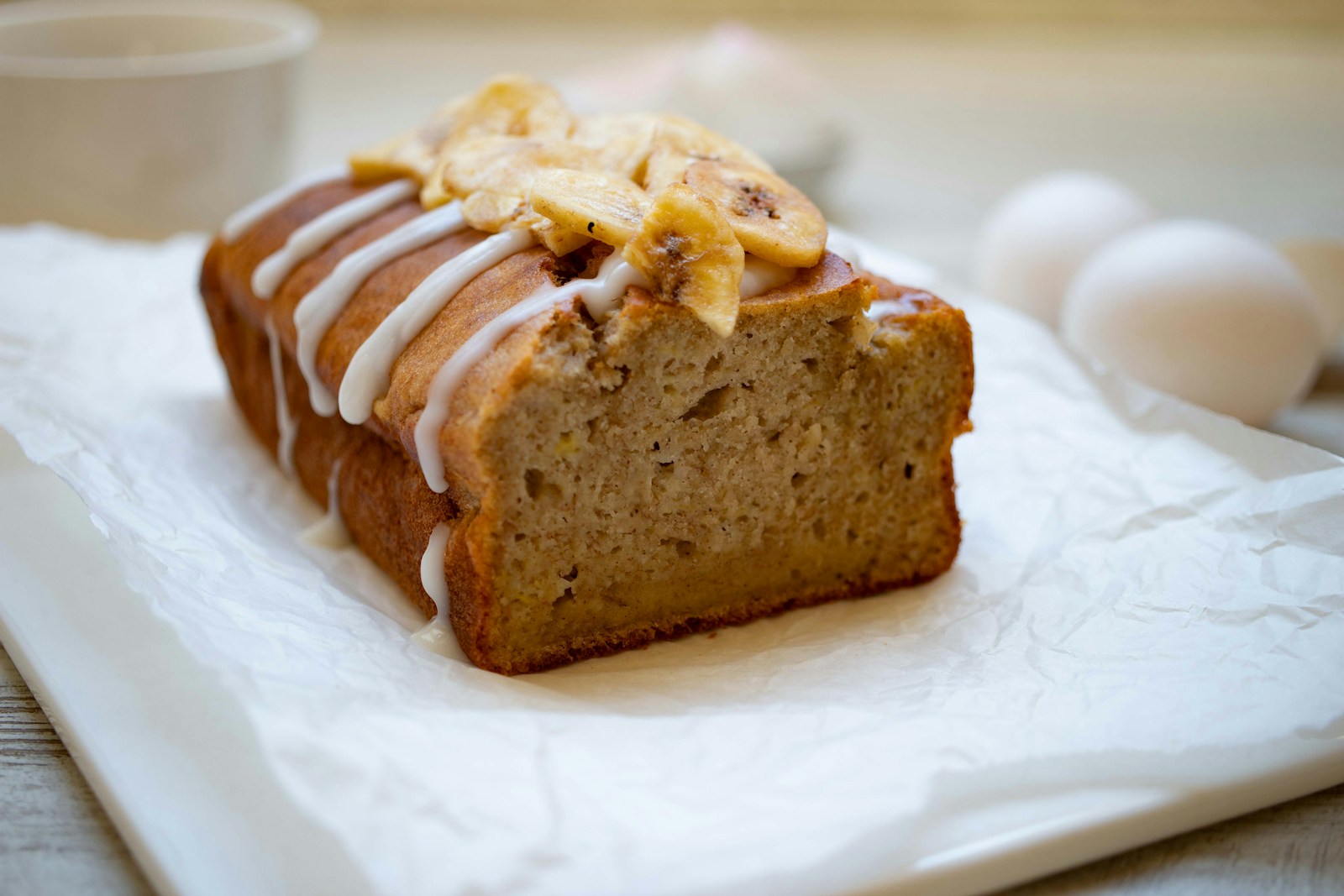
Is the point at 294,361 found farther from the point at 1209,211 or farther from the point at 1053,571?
the point at 1209,211

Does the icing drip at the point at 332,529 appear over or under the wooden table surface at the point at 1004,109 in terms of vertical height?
under

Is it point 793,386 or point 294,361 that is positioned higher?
point 793,386

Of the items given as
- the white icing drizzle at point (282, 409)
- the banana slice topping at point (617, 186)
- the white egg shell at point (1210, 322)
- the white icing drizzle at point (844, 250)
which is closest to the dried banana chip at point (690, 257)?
the banana slice topping at point (617, 186)

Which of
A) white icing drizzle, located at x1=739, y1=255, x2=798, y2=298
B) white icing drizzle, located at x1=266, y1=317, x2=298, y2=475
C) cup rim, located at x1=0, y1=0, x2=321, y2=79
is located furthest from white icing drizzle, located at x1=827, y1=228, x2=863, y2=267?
cup rim, located at x1=0, y1=0, x2=321, y2=79

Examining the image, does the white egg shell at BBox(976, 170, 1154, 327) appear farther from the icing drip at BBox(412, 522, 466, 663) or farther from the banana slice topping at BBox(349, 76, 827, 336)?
the icing drip at BBox(412, 522, 466, 663)

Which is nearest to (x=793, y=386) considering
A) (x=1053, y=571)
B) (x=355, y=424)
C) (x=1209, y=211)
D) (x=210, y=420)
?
(x=1053, y=571)

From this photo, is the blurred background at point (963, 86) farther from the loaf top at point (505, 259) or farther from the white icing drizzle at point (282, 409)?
the white icing drizzle at point (282, 409)

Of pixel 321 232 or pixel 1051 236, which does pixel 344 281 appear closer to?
pixel 321 232
